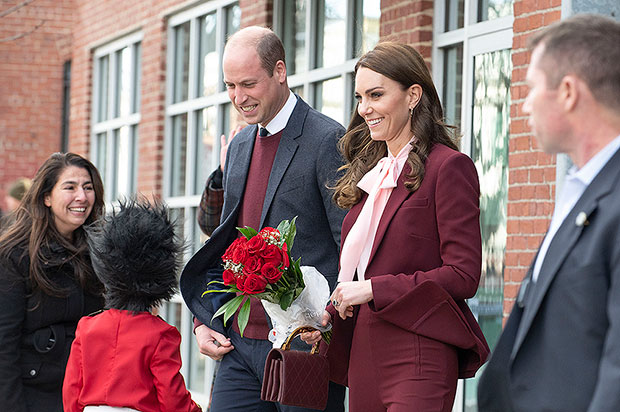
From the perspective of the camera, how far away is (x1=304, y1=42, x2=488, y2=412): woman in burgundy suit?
3.23 metres

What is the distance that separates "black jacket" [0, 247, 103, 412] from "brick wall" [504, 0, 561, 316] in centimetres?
218

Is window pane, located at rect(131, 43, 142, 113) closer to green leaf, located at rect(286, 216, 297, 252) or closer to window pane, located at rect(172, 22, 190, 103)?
window pane, located at rect(172, 22, 190, 103)

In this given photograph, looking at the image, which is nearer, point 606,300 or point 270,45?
point 606,300

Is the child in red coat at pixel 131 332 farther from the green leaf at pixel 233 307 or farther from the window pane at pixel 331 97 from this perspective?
the window pane at pixel 331 97

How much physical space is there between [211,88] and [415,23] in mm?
3753

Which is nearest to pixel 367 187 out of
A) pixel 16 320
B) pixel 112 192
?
pixel 16 320

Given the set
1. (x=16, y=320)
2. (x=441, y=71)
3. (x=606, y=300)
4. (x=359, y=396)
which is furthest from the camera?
(x=441, y=71)

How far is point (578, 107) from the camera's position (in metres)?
2.25

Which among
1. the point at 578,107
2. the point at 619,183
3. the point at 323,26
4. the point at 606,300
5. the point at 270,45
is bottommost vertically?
the point at 606,300

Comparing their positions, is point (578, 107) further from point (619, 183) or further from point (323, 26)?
point (323, 26)

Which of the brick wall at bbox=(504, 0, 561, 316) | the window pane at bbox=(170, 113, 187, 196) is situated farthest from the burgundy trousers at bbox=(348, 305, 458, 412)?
the window pane at bbox=(170, 113, 187, 196)

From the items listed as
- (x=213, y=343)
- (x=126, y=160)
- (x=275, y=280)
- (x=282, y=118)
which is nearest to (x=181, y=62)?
(x=126, y=160)

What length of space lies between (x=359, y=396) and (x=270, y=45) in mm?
1551

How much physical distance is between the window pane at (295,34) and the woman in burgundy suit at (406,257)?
14.9 feet
